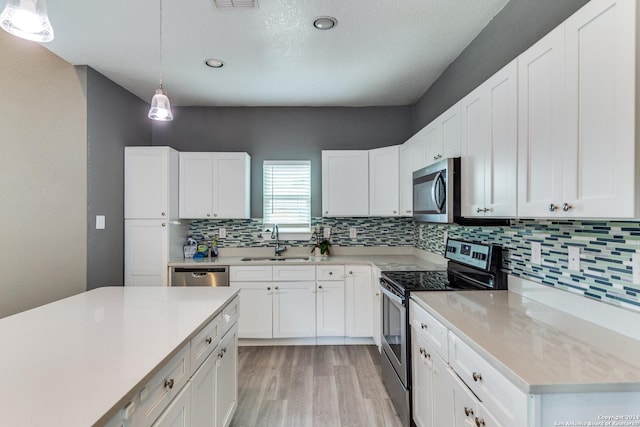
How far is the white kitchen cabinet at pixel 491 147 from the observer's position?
1.54 meters

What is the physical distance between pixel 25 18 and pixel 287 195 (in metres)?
2.85

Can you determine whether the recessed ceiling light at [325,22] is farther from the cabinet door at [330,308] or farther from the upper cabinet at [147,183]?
the cabinet door at [330,308]

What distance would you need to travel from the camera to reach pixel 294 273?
3.37 m

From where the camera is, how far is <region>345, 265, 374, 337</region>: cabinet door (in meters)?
3.37

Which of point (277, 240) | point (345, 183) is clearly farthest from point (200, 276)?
point (345, 183)

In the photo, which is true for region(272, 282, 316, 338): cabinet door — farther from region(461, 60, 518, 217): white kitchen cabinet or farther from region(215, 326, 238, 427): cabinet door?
region(461, 60, 518, 217): white kitchen cabinet

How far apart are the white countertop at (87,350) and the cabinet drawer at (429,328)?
1.12m

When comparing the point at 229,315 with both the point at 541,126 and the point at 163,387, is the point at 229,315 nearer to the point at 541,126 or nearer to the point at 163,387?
the point at 163,387

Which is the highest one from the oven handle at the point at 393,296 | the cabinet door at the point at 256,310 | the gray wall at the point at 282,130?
the gray wall at the point at 282,130

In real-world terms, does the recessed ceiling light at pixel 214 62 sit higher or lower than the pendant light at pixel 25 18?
higher

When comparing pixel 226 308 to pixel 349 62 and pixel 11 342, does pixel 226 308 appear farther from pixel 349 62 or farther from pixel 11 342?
pixel 349 62

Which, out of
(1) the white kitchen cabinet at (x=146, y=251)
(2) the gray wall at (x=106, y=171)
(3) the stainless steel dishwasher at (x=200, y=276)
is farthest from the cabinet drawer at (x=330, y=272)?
(2) the gray wall at (x=106, y=171)

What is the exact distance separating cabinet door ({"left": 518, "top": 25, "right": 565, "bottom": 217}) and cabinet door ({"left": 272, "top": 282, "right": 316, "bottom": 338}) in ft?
7.65

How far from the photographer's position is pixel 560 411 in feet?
3.11
